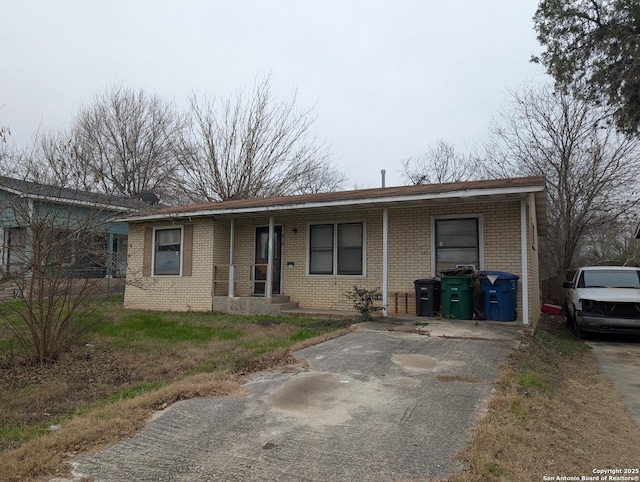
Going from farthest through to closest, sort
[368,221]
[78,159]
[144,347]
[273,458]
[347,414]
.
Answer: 1. [368,221]
2. [144,347]
3. [78,159]
4. [347,414]
5. [273,458]

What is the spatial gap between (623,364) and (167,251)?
38.0ft

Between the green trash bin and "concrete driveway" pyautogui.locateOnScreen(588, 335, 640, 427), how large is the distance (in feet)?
7.84

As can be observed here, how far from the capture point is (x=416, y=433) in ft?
11.2

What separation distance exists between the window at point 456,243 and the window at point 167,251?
7.59 meters

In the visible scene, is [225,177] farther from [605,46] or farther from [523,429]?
[523,429]

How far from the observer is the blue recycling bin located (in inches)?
350

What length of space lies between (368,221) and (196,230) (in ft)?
16.9

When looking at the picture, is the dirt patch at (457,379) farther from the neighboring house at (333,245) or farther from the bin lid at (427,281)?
the bin lid at (427,281)

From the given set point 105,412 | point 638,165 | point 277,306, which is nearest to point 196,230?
point 277,306

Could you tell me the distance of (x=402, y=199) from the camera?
9609mm

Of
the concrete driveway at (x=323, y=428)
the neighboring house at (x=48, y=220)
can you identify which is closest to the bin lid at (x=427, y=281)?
the concrete driveway at (x=323, y=428)

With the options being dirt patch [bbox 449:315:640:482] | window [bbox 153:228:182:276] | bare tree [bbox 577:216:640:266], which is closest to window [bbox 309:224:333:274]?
window [bbox 153:228:182:276]

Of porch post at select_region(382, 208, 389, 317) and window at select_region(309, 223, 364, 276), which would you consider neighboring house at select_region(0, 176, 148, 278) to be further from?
window at select_region(309, 223, 364, 276)

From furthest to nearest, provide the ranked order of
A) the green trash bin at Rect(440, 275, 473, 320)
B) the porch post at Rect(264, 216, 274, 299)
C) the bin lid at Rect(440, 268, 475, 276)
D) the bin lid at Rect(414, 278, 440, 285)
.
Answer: the porch post at Rect(264, 216, 274, 299) < the bin lid at Rect(414, 278, 440, 285) < the bin lid at Rect(440, 268, 475, 276) < the green trash bin at Rect(440, 275, 473, 320)
